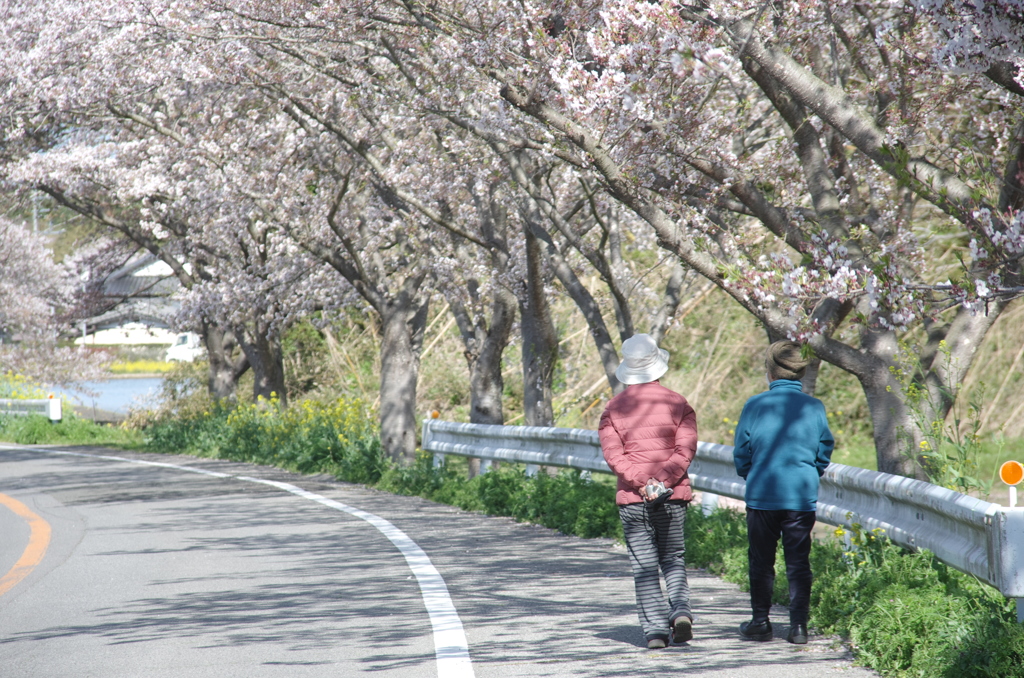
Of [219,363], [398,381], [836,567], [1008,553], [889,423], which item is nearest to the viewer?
[1008,553]

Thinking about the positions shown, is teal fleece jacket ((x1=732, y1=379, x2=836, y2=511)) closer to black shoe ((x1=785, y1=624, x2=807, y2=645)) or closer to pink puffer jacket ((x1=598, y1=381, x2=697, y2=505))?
pink puffer jacket ((x1=598, y1=381, x2=697, y2=505))

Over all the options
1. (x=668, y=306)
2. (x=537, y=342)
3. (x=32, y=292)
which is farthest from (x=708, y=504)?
(x=32, y=292)

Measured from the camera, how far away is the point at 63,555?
9945 mm

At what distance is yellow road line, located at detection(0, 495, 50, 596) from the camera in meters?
8.82

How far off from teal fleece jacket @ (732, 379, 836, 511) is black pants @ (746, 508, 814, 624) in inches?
2.7

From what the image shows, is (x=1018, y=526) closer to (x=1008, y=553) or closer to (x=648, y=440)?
(x=1008, y=553)

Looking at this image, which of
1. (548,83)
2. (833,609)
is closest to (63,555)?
(548,83)

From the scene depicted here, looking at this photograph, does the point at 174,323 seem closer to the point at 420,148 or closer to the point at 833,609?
the point at 420,148

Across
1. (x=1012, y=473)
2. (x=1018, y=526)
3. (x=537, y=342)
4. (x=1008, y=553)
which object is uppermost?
(x=537, y=342)

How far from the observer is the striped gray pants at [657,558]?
6.10 meters

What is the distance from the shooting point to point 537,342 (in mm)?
14586

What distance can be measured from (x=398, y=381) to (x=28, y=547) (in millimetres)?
7834

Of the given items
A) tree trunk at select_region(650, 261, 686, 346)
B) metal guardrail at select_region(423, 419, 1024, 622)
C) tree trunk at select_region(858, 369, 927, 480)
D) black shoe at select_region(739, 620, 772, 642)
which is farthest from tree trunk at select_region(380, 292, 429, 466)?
black shoe at select_region(739, 620, 772, 642)

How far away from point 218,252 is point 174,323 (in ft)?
Result: 7.65
